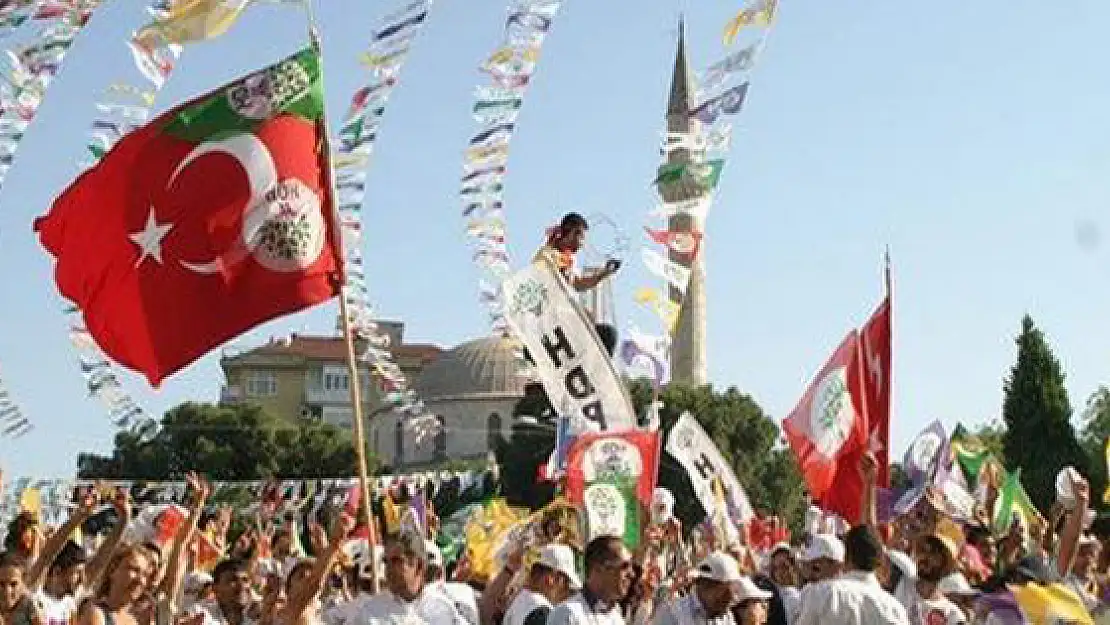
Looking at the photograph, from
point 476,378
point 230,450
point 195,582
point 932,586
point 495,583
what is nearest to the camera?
point 932,586

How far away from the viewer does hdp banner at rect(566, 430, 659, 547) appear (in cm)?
1488

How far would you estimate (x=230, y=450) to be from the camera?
74.5 metres

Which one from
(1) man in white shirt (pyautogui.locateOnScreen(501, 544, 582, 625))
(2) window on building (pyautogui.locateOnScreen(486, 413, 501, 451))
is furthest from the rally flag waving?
(2) window on building (pyautogui.locateOnScreen(486, 413, 501, 451))

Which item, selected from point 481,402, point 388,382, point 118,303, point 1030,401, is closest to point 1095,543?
point 118,303

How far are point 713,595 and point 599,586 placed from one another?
92 centimetres

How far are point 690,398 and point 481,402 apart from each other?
3439 cm

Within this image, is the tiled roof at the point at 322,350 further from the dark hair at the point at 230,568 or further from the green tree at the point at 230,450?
the dark hair at the point at 230,568

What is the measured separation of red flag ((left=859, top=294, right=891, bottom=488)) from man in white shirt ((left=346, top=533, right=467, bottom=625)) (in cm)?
529

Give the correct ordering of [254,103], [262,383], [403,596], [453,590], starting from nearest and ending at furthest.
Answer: [403,596], [453,590], [254,103], [262,383]

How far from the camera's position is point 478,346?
108 m

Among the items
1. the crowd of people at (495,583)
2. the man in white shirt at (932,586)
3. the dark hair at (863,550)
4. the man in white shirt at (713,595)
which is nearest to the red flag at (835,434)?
the crowd of people at (495,583)

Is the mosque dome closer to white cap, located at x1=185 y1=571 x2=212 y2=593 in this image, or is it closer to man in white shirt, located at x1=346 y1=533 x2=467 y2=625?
white cap, located at x1=185 y1=571 x2=212 y2=593

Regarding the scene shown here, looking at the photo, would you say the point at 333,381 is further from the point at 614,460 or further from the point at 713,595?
the point at 713,595

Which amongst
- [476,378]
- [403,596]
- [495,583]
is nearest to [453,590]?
[495,583]
